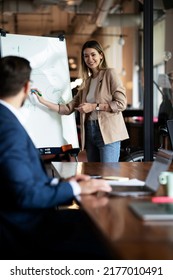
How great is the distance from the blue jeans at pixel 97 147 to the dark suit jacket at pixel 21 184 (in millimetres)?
1648

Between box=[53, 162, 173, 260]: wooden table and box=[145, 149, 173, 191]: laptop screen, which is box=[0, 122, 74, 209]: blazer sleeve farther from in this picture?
box=[145, 149, 173, 191]: laptop screen

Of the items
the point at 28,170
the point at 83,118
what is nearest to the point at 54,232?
the point at 28,170

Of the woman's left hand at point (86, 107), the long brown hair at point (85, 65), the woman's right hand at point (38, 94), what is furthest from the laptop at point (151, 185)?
the woman's right hand at point (38, 94)

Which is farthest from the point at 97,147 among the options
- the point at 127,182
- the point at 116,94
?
the point at 127,182

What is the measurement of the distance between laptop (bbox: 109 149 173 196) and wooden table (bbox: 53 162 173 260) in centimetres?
4

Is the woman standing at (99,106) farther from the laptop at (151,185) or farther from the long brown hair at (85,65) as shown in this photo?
the laptop at (151,185)

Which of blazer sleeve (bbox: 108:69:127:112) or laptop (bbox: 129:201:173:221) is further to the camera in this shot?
blazer sleeve (bbox: 108:69:127:112)

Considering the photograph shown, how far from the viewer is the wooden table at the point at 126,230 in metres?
1.03

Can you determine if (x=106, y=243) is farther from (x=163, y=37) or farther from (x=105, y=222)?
(x=163, y=37)

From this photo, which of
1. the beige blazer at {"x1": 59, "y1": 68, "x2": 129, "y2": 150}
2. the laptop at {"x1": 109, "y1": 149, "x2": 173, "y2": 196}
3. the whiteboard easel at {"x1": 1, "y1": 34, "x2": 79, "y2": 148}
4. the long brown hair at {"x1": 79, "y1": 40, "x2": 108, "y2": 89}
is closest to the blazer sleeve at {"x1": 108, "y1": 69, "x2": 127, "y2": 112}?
the beige blazer at {"x1": 59, "y1": 68, "x2": 129, "y2": 150}

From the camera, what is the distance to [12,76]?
5.48ft

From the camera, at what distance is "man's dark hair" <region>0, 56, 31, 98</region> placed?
5.47 ft
